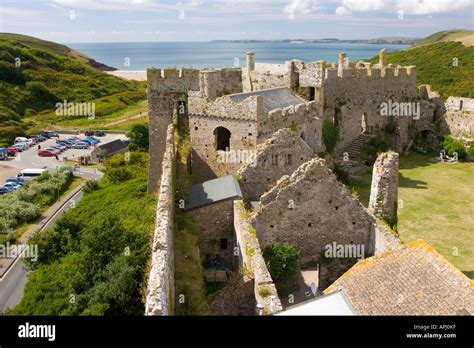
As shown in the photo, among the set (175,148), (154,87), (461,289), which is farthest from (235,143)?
(461,289)

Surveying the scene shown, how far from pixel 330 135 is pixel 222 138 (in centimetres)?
1171

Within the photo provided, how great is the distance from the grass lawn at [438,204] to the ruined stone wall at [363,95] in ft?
10.6

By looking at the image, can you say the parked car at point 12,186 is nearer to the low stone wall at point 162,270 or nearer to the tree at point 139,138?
the tree at point 139,138

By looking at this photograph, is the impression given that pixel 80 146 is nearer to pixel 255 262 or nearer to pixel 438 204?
pixel 438 204

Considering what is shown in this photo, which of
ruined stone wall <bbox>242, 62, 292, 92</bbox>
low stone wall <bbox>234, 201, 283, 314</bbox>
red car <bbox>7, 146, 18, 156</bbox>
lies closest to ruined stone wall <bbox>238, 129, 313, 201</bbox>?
low stone wall <bbox>234, 201, 283, 314</bbox>

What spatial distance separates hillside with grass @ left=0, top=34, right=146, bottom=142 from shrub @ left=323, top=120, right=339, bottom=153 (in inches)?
1874

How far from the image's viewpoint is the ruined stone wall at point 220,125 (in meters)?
17.7

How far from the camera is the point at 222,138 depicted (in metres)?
19.8

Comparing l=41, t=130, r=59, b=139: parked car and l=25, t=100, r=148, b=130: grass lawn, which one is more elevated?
l=25, t=100, r=148, b=130: grass lawn

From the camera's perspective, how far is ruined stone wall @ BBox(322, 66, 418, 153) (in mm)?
30531

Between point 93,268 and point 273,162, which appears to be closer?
point 273,162

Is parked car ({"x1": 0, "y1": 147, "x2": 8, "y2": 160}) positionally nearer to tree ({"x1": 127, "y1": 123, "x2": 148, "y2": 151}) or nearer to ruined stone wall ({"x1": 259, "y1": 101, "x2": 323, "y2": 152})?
tree ({"x1": 127, "y1": 123, "x2": 148, "y2": 151})

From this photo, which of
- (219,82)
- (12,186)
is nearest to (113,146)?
(12,186)
